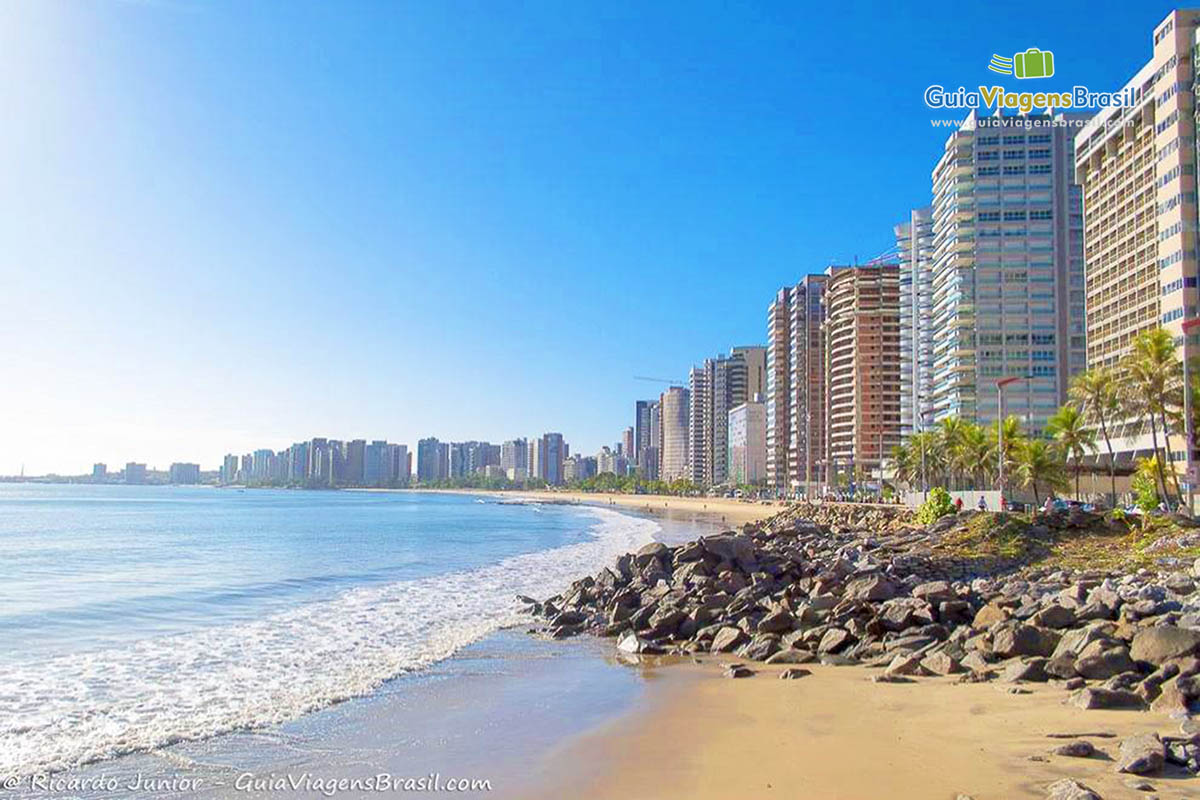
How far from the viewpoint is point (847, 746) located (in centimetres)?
1202

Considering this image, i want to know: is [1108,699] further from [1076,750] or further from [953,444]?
[953,444]

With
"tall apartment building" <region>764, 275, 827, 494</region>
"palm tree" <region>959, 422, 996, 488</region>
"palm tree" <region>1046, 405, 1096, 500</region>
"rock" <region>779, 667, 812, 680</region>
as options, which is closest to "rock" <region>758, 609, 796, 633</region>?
"rock" <region>779, 667, 812, 680</region>

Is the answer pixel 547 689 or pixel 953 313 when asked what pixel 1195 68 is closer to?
pixel 953 313

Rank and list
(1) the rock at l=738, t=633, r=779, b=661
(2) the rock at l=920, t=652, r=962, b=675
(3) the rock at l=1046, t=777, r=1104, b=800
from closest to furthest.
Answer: (3) the rock at l=1046, t=777, r=1104, b=800, (2) the rock at l=920, t=652, r=962, b=675, (1) the rock at l=738, t=633, r=779, b=661

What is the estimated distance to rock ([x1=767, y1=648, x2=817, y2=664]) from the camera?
60.4ft

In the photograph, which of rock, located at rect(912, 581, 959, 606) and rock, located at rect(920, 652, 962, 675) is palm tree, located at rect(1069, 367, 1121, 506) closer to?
rock, located at rect(912, 581, 959, 606)

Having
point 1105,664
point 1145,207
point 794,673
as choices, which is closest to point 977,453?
point 1145,207

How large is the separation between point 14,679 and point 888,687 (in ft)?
52.7

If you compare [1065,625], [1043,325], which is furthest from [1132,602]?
[1043,325]

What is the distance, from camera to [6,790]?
1122cm

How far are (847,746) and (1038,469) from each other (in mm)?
56244

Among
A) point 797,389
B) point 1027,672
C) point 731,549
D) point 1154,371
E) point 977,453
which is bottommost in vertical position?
point 1027,672

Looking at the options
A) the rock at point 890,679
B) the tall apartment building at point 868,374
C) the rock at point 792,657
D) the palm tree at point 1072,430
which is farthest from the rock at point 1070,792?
the tall apartment building at point 868,374

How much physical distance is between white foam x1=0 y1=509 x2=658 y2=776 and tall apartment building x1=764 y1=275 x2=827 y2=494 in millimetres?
132677
